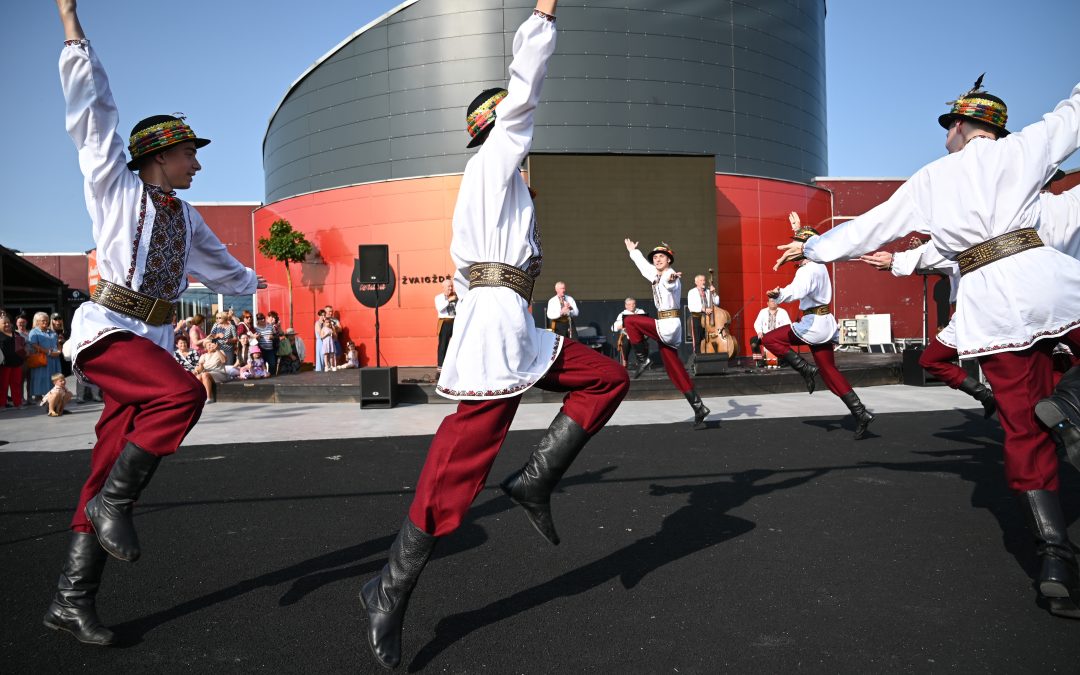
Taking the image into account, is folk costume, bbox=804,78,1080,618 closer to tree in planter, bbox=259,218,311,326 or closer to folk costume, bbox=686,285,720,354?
folk costume, bbox=686,285,720,354

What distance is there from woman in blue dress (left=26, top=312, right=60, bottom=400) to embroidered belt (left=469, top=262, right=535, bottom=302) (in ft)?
42.1

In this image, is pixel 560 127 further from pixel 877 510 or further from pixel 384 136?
pixel 877 510

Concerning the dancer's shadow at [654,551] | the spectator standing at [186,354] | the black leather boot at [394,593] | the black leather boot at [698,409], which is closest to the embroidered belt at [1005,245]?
the dancer's shadow at [654,551]

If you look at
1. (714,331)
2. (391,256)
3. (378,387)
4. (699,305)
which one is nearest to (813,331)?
(378,387)

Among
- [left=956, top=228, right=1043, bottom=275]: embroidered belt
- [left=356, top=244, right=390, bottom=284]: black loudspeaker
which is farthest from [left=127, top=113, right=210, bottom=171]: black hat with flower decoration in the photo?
[left=356, top=244, right=390, bottom=284]: black loudspeaker

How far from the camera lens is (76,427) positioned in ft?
28.3

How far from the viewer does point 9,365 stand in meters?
11.1

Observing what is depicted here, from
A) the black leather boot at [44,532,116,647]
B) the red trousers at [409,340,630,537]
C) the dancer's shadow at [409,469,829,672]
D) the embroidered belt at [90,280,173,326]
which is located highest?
the embroidered belt at [90,280,173,326]

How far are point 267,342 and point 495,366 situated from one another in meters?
13.2

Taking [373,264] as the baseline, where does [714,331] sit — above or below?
below

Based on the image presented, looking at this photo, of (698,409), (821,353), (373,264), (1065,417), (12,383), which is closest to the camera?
(1065,417)

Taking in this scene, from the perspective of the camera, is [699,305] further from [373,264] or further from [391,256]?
[391,256]

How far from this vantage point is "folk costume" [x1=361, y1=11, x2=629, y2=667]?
228cm

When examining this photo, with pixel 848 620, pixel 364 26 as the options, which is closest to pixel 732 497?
pixel 848 620
